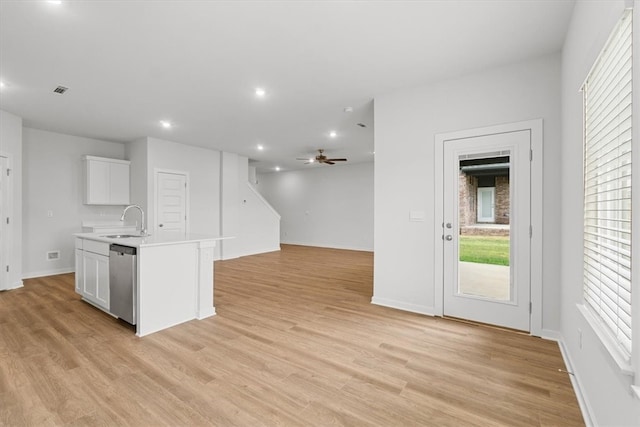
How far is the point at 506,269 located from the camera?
10.2ft

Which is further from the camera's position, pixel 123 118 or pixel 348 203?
pixel 348 203

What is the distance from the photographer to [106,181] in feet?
19.9

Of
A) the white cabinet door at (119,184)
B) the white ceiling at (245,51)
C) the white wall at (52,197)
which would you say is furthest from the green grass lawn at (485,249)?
the white wall at (52,197)

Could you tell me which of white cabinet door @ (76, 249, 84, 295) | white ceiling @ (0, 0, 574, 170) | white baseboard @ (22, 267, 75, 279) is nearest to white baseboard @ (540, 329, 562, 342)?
white ceiling @ (0, 0, 574, 170)

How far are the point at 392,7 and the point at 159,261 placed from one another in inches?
126

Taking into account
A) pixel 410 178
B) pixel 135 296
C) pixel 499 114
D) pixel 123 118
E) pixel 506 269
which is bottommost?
pixel 135 296

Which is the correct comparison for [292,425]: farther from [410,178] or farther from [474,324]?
[410,178]

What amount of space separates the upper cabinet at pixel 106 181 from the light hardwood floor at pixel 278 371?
277cm

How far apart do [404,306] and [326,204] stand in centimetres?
653

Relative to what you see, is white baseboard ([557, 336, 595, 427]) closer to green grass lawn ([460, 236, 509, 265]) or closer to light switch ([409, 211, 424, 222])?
green grass lawn ([460, 236, 509, 265])

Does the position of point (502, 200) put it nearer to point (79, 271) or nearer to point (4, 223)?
point (79, 271)

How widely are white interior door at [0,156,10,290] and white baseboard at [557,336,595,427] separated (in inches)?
280

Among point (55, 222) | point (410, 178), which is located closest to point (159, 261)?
point (410, 178)

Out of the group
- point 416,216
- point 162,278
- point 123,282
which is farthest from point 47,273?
point 416,216
